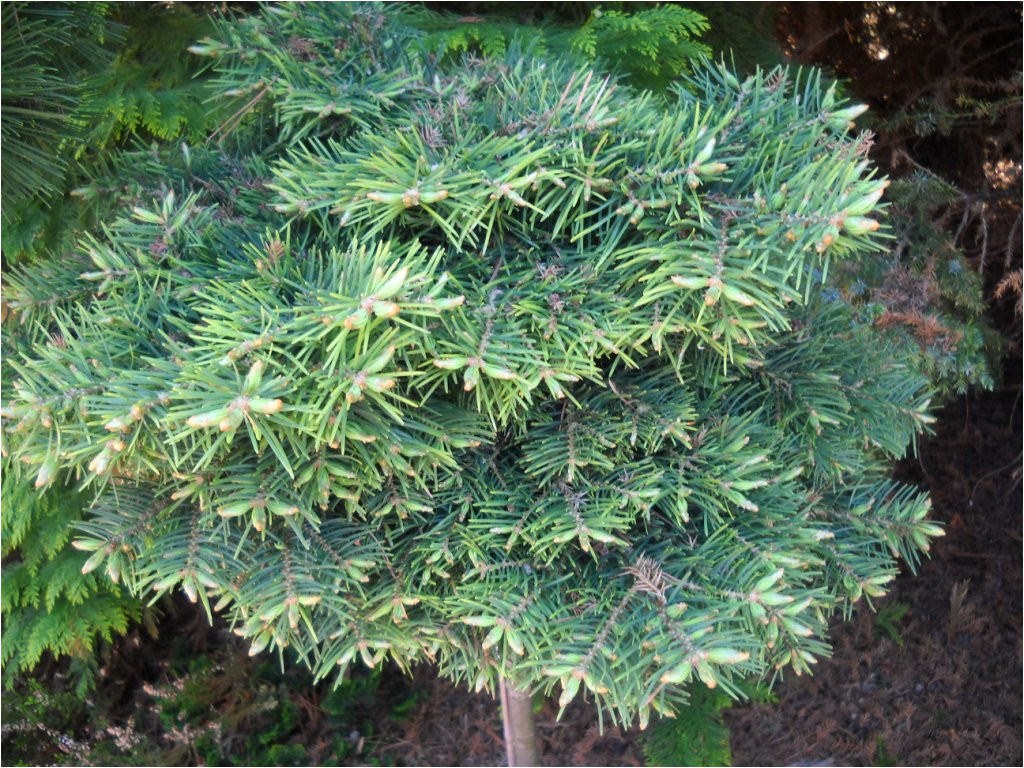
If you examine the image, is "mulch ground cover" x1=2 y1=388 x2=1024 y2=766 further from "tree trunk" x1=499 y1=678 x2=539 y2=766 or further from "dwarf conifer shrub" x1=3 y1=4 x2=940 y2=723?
"dwarf conifer shrub" x1=3 y1=4 x2=940 y2=723

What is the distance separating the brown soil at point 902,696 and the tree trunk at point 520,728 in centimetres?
41

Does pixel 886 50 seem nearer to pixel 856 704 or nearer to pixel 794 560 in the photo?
pixel 856 704

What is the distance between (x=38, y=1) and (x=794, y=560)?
3.48 feet

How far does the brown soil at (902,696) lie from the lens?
2062 millimetres

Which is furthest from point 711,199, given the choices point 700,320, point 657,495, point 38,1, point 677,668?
point 38,1

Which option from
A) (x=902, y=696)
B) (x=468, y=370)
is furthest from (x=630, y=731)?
(x=468, y=370)

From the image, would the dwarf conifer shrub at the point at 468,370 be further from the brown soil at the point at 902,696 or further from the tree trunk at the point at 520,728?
the brown soil at the point at 902,696

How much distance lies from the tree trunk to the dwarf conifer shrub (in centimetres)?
49

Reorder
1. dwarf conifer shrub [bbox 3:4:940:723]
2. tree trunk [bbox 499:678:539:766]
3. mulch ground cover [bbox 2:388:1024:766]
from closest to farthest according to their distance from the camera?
dwarf conifer shrub [bbox 3:4:940:723] → tree trunk [bbox 499:678:539:766] → mulch ground cover [bbox 2:388:1024:766]

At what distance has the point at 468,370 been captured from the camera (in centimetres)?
71

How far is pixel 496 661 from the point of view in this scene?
2.96ft

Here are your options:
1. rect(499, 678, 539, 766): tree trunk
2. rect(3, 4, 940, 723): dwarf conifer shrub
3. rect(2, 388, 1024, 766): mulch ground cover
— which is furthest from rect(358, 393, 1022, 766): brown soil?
rect(3, 4, 940, 723): dwarf conifer shrub

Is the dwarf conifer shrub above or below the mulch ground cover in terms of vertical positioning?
above

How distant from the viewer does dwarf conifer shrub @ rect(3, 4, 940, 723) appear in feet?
2.37
